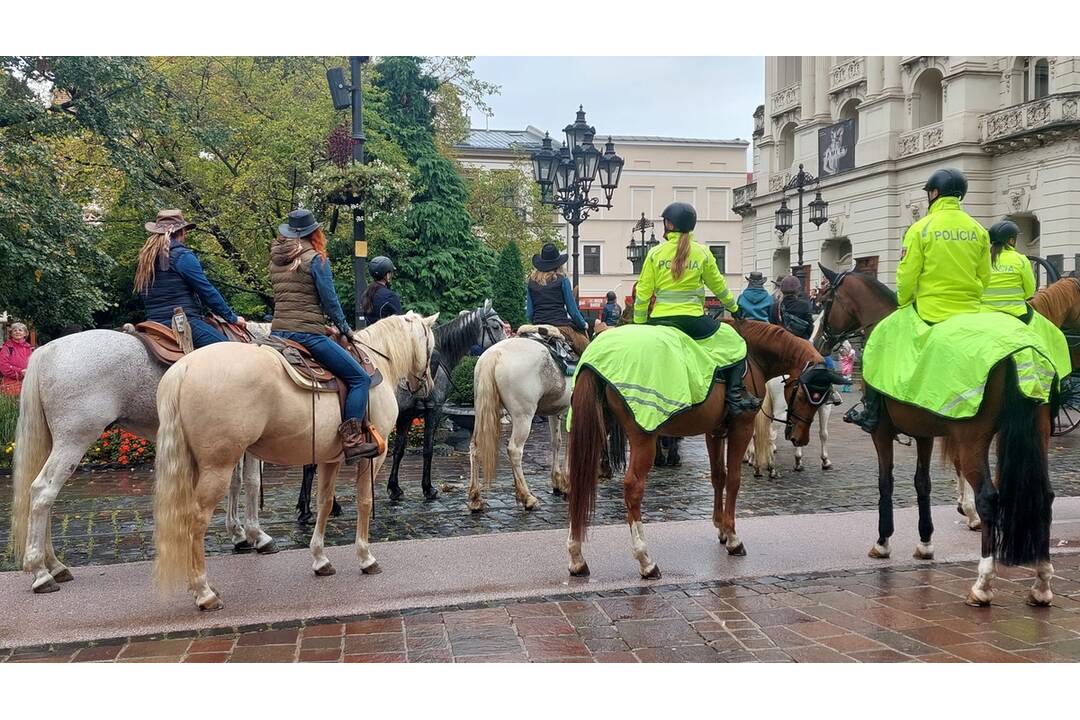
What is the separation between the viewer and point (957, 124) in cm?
3048

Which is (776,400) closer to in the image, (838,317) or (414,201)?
(838,317)

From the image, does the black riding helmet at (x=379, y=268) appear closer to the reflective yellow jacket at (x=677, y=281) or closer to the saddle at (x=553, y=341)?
the saddle at (x=553, y=341)

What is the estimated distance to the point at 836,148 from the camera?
37250mm

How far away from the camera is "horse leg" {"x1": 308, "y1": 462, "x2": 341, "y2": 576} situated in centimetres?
613

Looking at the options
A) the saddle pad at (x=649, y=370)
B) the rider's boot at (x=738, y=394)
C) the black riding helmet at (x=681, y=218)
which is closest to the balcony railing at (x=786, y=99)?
the black riding helmet at (x=681, y=218)

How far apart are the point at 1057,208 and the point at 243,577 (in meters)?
29.2

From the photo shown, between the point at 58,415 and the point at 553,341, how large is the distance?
5.05 m

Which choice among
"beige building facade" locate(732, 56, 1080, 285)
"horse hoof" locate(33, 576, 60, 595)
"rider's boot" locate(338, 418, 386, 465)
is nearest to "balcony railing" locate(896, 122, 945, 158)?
"beige building facade" locate(732, 56, 1080, 285)

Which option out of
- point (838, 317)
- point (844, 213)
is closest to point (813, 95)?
point (844, 213)

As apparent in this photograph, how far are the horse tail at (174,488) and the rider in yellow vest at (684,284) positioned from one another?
343 cm

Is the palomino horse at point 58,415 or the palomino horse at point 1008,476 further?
the palomino horse at point 58,415

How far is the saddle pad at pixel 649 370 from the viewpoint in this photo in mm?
5891

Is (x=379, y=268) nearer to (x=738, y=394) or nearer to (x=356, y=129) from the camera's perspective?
(x=356, y=129)

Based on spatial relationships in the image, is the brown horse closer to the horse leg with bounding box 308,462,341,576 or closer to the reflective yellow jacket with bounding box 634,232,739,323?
the reflective yellow jacket with bounding box 634,232,739,323
